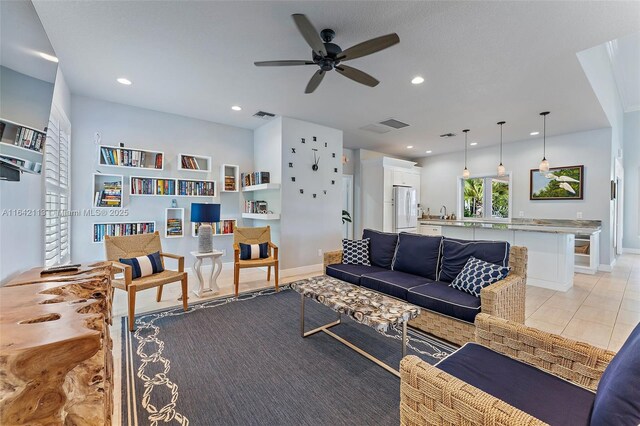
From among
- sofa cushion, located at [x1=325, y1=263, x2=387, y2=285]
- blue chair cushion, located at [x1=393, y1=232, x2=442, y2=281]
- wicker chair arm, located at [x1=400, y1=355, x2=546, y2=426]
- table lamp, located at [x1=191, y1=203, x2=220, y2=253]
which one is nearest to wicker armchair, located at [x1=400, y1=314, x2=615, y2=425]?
wicker chair arm, located at [x1=400, y1=355, x2=546, y2=426]

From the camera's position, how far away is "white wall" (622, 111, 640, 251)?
22.2 ft

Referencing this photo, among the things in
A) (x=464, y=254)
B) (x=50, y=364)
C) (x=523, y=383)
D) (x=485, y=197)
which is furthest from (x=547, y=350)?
(x=485, y=197)

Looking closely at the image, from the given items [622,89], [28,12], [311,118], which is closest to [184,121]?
[311,118]

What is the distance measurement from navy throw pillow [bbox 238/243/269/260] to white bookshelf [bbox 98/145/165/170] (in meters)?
1.98

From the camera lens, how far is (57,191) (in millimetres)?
3092

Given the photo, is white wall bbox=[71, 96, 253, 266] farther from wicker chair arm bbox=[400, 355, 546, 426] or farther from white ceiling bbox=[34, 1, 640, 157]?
wicker chair arm bbox=[400, 355, 546, 426]

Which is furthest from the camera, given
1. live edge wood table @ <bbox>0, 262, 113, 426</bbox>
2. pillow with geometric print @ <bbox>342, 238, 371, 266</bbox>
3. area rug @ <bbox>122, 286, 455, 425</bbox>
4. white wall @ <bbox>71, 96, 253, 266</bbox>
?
white wall @ <bbox>71, 96, 253, 266</bbox>

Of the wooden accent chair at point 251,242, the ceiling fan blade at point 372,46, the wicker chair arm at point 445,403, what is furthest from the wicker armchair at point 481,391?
the wooden accent chair at point 251,242

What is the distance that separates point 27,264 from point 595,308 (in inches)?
220

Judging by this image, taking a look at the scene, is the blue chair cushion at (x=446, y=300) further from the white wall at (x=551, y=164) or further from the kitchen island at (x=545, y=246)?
the white wall at (x=551, y=164)

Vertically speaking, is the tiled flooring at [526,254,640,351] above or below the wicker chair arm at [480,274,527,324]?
below

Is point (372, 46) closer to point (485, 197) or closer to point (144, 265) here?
point (144, 265)

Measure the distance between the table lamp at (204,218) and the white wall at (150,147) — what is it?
1174 mm

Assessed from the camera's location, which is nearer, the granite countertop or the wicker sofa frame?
the wicker sofa frame
